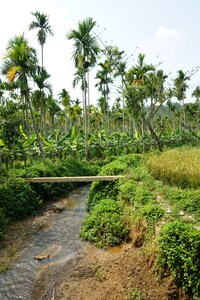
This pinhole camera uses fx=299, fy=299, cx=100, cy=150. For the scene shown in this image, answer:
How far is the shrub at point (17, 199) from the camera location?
12000 millimetres

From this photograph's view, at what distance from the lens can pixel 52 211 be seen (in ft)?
45.0

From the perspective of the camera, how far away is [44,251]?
956 centimetres

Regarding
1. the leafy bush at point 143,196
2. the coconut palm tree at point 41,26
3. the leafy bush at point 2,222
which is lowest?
the leafy bush at point 2,222

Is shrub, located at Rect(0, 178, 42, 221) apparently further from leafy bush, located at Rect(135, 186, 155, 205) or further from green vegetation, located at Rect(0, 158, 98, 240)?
leafy bush, located at Rect(135, 186, 155, 205)

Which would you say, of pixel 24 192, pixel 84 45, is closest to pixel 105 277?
pixel 24 192

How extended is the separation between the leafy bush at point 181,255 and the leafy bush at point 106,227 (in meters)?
3.04

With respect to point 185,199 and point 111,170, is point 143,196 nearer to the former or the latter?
point 185,199

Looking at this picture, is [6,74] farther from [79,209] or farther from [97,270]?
[97,270]

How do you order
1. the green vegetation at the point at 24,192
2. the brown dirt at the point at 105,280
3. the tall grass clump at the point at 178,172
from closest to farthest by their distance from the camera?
1. the brown dirt at the point at 105,280
2. the tall grass clump at the point at 178,172
3. the green vegetation at the point at 24,192

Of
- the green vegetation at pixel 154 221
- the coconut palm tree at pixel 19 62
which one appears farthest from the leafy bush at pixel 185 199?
the coconut palm tree at pixel 19 62

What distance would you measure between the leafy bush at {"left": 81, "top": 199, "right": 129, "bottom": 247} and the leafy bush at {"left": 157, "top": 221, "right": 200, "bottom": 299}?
120 inches

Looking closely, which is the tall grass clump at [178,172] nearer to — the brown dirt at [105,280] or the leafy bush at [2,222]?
the brown dirt at [105,280]

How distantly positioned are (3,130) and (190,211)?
11519 millimetres

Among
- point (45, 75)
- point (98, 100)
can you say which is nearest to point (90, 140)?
point (45, 75)
